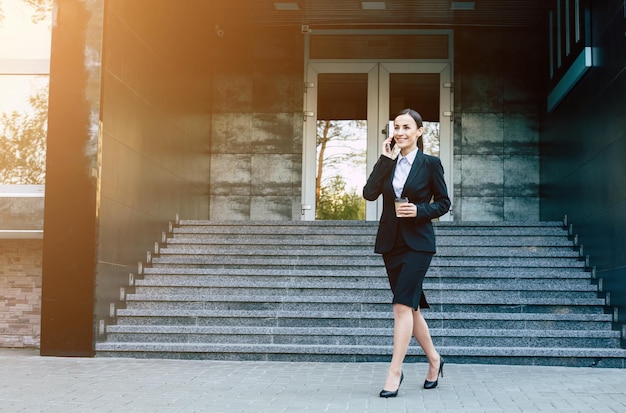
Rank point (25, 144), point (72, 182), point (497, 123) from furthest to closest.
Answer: point (497, 123) < point (25, 144) < point (72, 182)

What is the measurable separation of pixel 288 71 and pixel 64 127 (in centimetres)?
555

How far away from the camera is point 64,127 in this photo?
721 centimetres

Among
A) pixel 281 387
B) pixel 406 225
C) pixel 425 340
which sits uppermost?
pixel 406 225

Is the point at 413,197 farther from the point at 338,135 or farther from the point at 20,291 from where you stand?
the point at 338,135

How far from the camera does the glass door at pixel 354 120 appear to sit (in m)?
12.1

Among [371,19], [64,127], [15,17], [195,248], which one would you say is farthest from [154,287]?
[371,19]

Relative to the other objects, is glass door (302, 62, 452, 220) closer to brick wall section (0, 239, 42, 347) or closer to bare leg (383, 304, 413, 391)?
brick wall section (0, 239, 42, 347)

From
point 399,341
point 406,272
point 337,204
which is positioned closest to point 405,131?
point 406,272

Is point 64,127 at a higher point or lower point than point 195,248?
higher

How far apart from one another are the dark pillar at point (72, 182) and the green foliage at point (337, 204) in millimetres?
5418

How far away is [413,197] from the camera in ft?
16.6

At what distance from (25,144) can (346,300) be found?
334 centimetres

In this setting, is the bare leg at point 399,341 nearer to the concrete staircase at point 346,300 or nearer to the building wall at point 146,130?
the concrete staircase at point 346,300

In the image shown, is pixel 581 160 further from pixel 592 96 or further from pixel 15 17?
pixel 15 17
